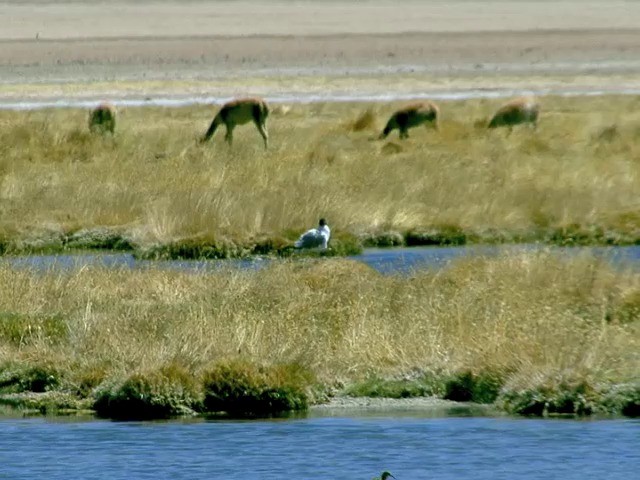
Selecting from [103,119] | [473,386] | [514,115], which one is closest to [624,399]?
[473,386]

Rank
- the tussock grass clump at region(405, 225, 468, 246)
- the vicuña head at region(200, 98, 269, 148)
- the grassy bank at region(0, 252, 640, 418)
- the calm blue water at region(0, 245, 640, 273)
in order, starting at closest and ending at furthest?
the grassy bank at region(0, 252, 640, 418) < the calm blue water at region(0, 245, 640, 273) < the tussock grass clump at region(405, 225, 468, 246) < the vicuña head at region(200, 98, 269, 148)

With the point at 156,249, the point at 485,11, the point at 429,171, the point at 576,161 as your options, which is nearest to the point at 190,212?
the point at 156,249

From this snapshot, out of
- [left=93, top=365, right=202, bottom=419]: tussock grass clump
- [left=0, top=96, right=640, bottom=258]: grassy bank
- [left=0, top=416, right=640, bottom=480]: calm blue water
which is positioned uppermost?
[left=0, top=96, right=640, bottom=258]: grassy bank

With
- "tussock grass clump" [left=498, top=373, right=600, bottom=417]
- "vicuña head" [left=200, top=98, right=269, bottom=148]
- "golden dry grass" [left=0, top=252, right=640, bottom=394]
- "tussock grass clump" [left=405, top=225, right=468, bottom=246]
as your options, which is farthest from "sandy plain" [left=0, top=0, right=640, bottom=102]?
"tussock grass clump" [left=498, top=373, right=600, bottom=417]

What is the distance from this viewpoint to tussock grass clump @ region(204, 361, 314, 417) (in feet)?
43.5

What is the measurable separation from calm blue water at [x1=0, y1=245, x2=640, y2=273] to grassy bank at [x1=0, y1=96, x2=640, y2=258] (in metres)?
0.53

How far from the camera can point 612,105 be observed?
43250mm

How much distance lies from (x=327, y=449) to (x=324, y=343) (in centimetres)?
193

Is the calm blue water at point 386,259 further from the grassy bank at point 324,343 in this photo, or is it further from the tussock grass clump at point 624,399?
the tussock grass clump at point 624,399

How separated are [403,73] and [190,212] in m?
46.7

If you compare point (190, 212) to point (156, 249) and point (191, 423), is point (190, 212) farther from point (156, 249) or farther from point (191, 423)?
point (191, 423)

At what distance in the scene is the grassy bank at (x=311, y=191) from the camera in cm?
2281

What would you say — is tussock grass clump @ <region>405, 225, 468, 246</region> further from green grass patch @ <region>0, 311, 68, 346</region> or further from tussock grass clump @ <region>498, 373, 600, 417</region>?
tussock grass clump @ <region>498, 373, 600, 417</region>

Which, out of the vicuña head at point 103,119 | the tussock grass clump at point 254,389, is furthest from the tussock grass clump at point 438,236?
the vicuña head at point 103,119
